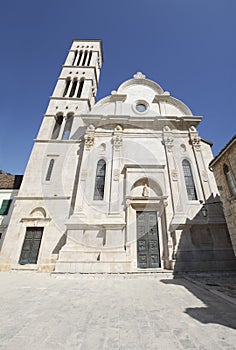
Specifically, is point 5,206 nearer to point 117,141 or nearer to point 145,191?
point 117,141

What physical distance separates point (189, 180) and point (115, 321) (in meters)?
10.6

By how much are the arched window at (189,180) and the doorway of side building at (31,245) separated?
10.6 meters

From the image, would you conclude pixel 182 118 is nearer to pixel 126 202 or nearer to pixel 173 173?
pixel 173 173

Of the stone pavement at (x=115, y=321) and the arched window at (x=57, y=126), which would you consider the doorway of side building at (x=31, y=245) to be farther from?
the arched window at (x=57, y=126)

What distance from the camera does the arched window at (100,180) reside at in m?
11.4

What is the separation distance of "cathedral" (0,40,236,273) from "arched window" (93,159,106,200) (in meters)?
0.07

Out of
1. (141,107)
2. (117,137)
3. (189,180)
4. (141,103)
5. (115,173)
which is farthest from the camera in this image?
(141,103)

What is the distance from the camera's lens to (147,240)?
33.2 feet

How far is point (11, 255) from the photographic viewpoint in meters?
9.96

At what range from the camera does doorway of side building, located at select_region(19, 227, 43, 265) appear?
10000 mm

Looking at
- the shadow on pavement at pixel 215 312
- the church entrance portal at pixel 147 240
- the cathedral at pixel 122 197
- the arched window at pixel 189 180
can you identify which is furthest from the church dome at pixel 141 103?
the shadow on pavement at pixel 215 312

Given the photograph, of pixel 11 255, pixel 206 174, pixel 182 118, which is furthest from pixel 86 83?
pixel 11 255

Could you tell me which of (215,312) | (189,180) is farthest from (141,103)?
(215,312)

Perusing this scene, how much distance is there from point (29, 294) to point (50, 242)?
6014 millimetres
